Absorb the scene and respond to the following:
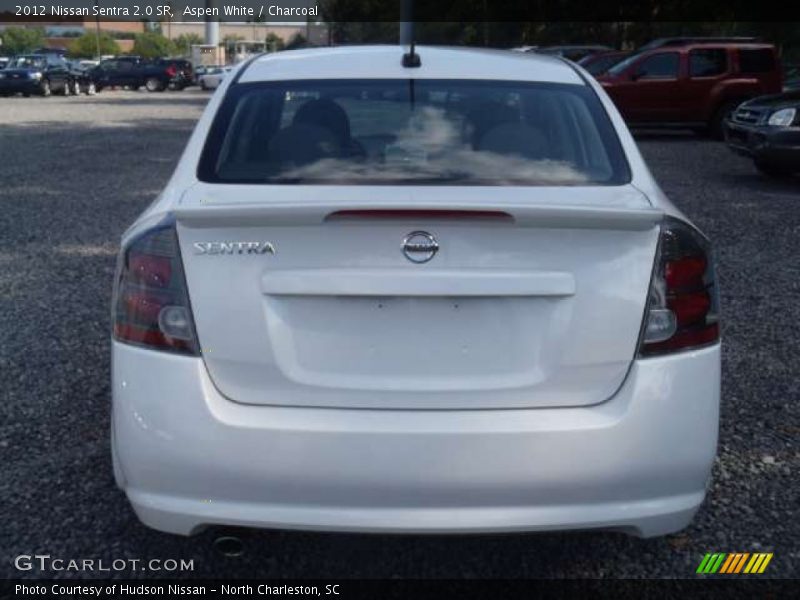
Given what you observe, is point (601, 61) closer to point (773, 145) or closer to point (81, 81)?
point (773, 145)

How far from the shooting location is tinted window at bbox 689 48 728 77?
19.3m

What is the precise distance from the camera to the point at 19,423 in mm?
4598

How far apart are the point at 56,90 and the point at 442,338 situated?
134 ft

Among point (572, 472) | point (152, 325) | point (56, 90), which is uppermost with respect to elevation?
point (152, 325)

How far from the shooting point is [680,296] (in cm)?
294

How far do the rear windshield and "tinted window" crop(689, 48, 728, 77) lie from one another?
1664 centimetres

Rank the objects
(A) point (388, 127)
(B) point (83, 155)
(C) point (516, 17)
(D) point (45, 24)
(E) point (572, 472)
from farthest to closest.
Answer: (D) point (45, 24) < (C) point (516, 17) < (B) point (83, 155) < (A) point (388, 127) < (E) point (572, 472)

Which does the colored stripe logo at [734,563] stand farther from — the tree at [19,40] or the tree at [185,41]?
the tree at [185,41]

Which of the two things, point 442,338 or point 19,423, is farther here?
point 19,423

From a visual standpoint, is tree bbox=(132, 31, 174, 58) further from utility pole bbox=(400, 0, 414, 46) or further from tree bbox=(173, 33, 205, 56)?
utility pole bbox=(400, 0, 414, 46)

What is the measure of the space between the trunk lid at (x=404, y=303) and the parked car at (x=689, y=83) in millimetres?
17048

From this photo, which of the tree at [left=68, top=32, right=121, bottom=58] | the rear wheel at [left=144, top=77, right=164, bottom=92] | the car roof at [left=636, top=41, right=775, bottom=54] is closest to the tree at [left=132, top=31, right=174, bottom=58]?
the tree at [left=68, top=32, right=121, bottom=58]

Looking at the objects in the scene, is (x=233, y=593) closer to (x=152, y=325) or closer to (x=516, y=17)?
(x=152, y=325)

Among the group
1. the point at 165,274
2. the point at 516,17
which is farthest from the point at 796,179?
the point at 516,17
